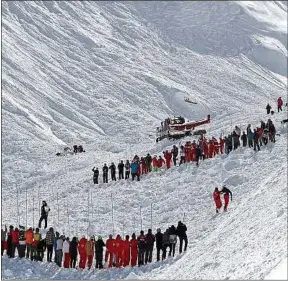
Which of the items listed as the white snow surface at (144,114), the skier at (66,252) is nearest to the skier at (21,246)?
the white snow surface at (144,114)

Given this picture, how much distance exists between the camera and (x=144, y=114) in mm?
78938

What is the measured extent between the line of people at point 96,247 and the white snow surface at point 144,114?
40 cm

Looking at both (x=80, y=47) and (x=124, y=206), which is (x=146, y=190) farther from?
(x=80, y=47)

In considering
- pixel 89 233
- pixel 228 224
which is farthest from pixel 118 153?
pixel 228 224

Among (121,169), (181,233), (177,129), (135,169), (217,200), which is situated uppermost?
(177,129)

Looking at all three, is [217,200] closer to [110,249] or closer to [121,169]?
[110,249]

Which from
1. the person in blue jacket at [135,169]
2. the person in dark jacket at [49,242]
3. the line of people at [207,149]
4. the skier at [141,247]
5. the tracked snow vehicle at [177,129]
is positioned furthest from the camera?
the tracked snow vehicle at [177,129]

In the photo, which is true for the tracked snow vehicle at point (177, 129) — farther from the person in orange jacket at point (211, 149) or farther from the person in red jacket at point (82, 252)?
the person in red jacket at point (82, 252)

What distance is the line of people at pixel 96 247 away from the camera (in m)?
24.8

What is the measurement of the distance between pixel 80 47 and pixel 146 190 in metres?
63.1

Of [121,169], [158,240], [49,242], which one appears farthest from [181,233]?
[121,169]

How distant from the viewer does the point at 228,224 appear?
25953 mm

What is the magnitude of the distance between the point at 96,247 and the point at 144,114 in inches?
2139

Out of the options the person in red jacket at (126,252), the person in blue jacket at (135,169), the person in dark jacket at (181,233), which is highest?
the person in blue jacket at (135,169)
